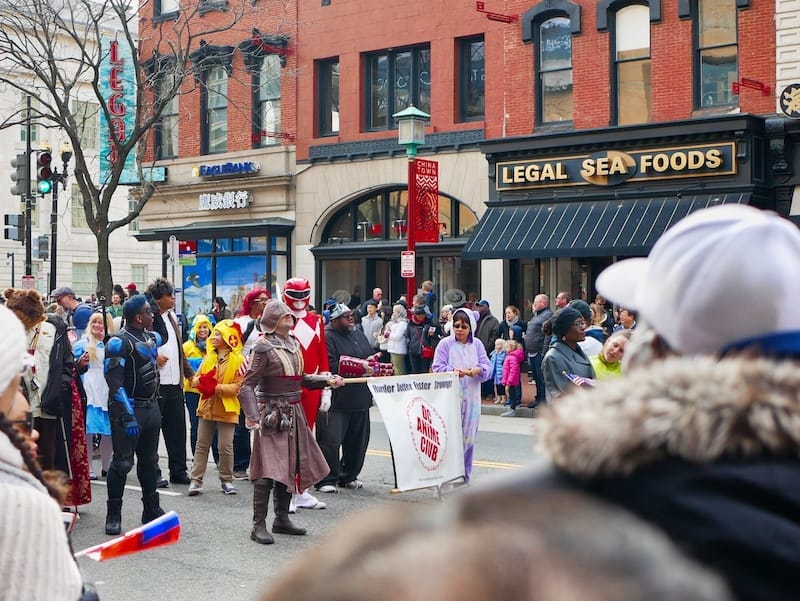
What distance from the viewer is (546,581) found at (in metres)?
1.09

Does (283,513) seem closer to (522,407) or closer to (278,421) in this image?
(278,421)

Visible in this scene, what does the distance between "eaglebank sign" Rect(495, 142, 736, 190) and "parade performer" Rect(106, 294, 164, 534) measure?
14.7 meters

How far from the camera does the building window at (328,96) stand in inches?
1169

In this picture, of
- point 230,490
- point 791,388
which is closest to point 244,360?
point 230,490

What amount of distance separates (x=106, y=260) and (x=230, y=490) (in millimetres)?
16074

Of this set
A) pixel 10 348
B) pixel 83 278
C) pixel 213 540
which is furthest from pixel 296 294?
pixel 83 278

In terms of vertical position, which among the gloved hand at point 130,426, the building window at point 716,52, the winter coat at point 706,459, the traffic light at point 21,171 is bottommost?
the gloved hand at point 130,426

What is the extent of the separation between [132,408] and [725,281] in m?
8.41

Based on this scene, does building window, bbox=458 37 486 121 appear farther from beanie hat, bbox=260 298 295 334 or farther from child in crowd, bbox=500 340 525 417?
beanie hat, bbox=260 298 295 334

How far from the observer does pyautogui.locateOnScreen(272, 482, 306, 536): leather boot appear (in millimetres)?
9438

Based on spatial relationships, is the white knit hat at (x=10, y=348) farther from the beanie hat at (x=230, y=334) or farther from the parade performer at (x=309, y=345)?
the beanie hat at (x=230, y=334)

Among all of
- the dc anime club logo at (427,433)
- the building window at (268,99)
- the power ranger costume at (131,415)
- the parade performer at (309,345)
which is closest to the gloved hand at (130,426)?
the power ranger costume at (131,415)

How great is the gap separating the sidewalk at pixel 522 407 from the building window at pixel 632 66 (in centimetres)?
634

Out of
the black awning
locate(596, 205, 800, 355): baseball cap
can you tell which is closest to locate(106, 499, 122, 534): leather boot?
locate(596, 205, 800, 355): baseball cap
